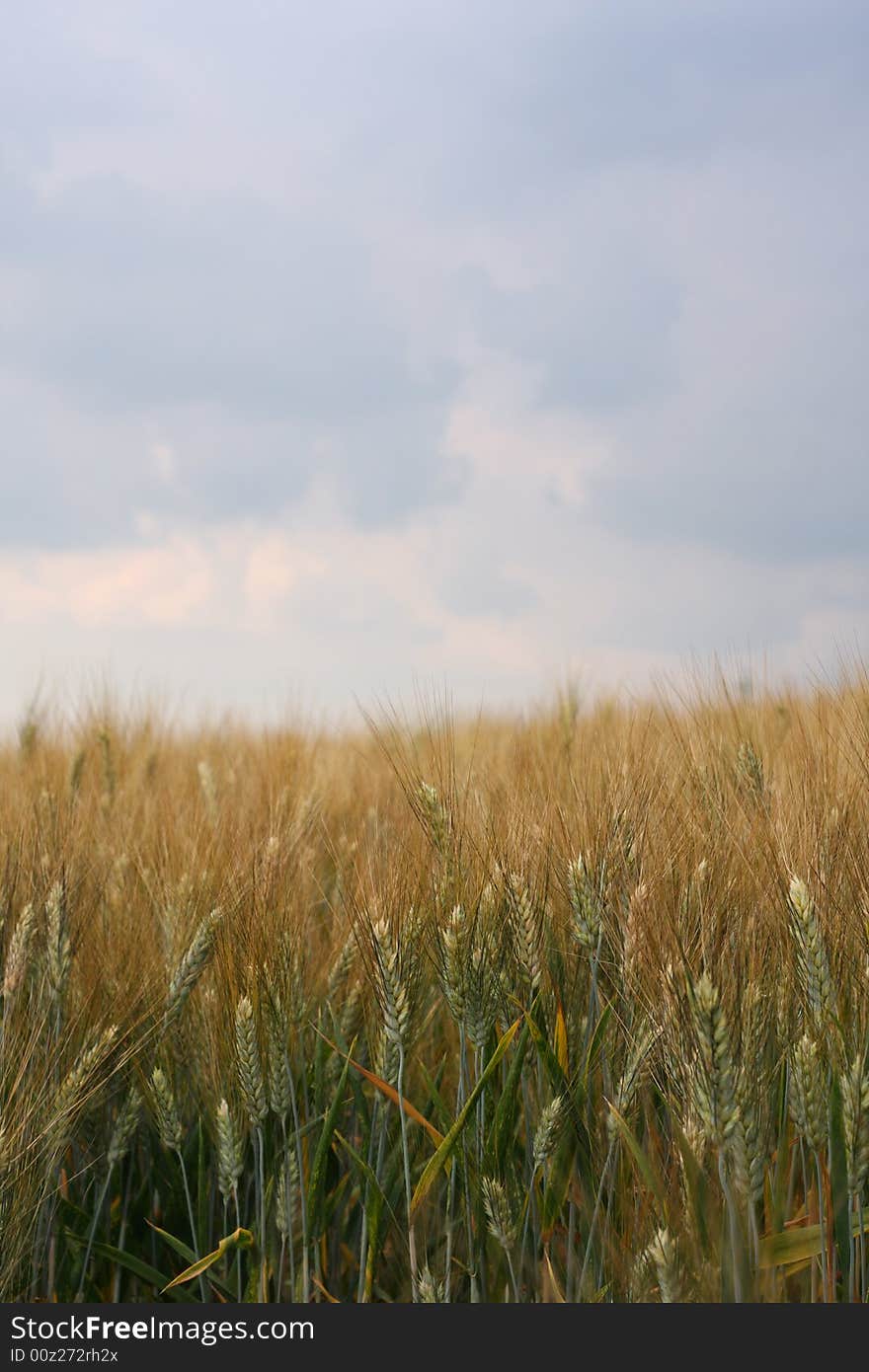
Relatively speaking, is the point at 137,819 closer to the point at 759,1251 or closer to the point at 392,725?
the point at 392,725

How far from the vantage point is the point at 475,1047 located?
1568 millimetres

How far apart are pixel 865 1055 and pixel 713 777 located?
85 cm

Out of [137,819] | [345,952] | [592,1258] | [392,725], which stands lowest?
[592,1258]

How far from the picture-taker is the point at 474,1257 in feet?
4.58

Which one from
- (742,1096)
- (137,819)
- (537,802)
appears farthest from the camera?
(137,819)

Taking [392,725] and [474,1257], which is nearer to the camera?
[474,1257]

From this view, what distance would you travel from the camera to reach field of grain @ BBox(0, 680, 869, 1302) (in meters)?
1.28

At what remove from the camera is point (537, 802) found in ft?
6.16

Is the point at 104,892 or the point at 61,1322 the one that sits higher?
the point at 104,892

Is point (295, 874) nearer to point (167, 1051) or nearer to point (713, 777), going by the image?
point (167, 1051)

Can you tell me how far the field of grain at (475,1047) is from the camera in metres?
1.28

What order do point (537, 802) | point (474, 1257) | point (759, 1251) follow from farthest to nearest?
1. point (537, 802)
2. point (474, 1257)
3. point (759, 1251)

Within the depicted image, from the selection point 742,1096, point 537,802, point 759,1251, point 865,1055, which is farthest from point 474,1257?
point 537,802

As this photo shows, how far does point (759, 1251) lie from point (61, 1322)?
0.88m
